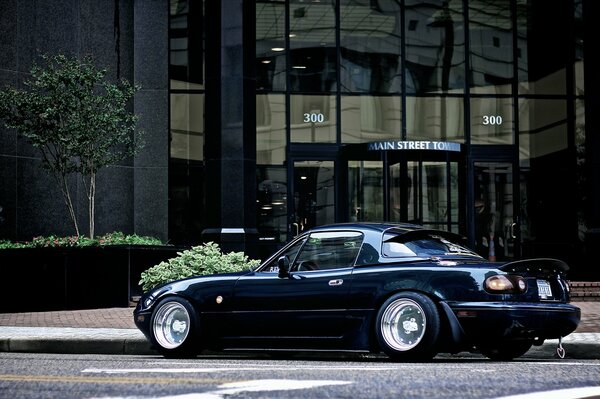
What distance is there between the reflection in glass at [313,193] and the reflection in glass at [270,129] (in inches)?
22.1

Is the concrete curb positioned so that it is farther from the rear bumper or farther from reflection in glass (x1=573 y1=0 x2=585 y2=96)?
reflection in glass (x1=573 y1=0 x2=585 y2=96)

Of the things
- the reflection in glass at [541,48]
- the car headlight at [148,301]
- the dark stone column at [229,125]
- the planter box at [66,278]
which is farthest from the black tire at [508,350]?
the reflection in glass at [541,48]

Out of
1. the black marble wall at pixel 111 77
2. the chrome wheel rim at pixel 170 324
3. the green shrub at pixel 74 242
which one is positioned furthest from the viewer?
the black marble wall at pixel 111 77

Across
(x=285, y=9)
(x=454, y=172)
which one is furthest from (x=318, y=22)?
(x=454, y=172)

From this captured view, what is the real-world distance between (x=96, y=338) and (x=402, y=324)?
13.6 feet

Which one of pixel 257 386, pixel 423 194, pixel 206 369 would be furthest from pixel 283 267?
pixel 423 194

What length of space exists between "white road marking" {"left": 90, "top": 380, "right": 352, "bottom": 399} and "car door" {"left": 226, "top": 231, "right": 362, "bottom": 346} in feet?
8.71

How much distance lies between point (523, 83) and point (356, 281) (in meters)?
17.6

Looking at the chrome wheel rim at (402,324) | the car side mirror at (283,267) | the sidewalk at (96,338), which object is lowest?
the sidewalk at (96,338)

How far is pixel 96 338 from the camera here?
1270 centimetres

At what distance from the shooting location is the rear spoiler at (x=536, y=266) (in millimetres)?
10086

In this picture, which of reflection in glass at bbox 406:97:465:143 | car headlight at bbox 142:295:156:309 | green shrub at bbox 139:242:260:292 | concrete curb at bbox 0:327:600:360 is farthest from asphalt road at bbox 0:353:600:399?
reflection in glass at bbox 406:97:465:143

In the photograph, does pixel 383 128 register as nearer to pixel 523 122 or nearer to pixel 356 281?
pixel 523 122

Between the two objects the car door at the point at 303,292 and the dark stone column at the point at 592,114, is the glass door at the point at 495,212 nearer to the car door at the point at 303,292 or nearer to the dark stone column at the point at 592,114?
the dark stone column at the point at 592,114
